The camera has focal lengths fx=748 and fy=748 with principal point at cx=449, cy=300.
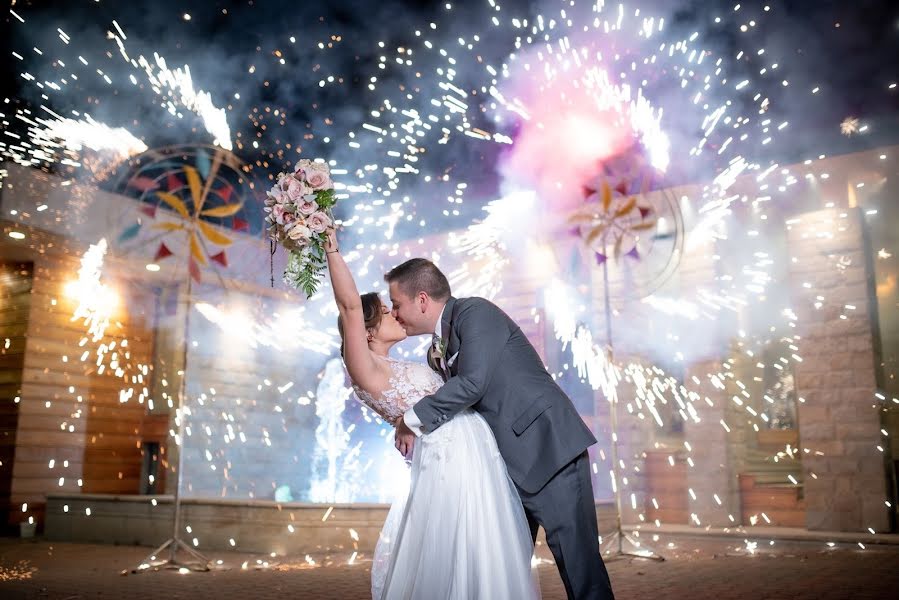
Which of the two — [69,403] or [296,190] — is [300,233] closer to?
[296,190]

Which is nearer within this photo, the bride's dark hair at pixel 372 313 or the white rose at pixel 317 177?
the white rose at pixel 317 177

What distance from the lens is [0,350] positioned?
9703mm

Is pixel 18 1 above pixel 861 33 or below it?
above

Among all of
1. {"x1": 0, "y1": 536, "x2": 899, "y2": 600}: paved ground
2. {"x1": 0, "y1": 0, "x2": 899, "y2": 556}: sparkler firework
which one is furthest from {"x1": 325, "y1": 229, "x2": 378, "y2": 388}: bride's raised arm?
{"x1": 0, "y1": 0, "x2": 899, "y2": 556}: sparkler firework

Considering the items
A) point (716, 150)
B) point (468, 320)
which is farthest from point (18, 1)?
point (716, 150)

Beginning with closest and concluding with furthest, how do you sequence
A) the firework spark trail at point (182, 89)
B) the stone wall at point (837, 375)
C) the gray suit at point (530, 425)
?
the gray suit at point (530, 425)
the firework spark trail at point (182, 89)
the stone wall at point (837, 375)

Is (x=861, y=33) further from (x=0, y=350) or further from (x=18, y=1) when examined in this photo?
(x=0, y=350)

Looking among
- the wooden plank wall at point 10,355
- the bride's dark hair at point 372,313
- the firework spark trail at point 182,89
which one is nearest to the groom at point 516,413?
the bride's dark hair at point 372,313

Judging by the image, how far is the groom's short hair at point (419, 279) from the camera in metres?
2.97

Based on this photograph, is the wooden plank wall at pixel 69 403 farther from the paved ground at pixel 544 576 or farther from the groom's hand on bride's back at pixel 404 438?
the groom's hand on bride's back at pixel 404 438

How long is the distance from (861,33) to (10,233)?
9496mm

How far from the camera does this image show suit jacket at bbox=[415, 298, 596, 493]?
272 cm

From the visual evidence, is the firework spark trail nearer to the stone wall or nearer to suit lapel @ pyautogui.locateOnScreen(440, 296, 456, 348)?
suit lapel @ pyautogui.locateOnScreen(440, 296, 456, 348)

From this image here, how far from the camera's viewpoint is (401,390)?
3.05 m
